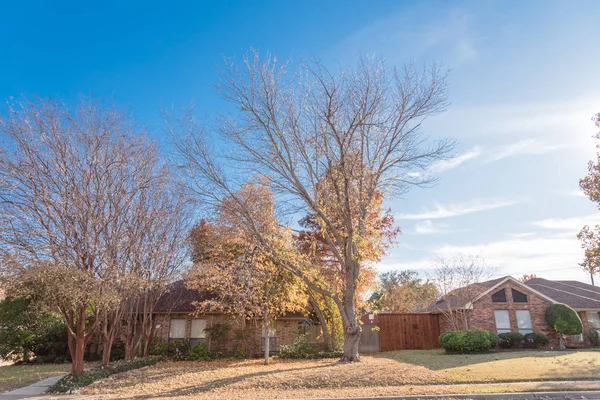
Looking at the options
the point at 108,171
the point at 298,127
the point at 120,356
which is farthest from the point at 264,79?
the point at 120,356

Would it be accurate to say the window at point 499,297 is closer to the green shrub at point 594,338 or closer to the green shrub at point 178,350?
the green shrub at point 594,338

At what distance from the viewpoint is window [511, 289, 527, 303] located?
879 inches

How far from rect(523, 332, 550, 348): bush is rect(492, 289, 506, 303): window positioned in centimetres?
213

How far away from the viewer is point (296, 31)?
11.5 m

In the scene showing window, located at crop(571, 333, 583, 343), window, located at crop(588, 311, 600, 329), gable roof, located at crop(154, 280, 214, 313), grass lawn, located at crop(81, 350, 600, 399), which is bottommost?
window, located at crop(571, 333, 583, 343)

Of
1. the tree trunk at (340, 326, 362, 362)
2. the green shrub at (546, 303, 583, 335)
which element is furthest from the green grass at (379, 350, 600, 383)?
the green shrub at (546, 303, 583, 335)

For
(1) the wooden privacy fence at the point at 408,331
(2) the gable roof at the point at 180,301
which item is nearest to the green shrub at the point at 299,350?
(2) the gable roof at the point at 180,301

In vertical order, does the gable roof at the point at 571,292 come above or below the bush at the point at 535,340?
above

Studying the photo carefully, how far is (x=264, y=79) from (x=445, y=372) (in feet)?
35.7

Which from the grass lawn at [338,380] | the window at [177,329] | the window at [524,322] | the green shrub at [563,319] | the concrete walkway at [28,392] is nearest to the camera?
the grass lawn at [338,380]

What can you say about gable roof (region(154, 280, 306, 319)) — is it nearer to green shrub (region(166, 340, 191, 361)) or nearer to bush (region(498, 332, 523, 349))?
green shrub (region(166, 340, 191, 361))

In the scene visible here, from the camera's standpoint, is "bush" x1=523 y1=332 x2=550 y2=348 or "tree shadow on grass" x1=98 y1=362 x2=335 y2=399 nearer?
"tree shadow on grass" x1=98 y1=362 x2=335 y2=399

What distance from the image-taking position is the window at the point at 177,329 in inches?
813

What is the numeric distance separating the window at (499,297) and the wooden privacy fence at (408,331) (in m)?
3.43
